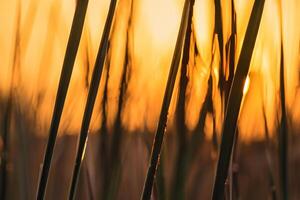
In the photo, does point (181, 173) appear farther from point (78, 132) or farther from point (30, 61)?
point (30, 61)

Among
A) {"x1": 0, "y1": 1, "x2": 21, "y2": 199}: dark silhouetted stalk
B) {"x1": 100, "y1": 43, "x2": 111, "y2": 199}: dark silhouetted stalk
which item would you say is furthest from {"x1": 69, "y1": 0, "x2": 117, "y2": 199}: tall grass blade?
{"x1": 0, "y1": 1, "x2": 21, "y2": 199}: dark silhouetted stalk

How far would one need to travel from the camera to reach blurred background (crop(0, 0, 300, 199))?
0.99 metres

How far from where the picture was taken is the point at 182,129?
3.32ft

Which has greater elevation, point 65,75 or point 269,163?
point 65,75

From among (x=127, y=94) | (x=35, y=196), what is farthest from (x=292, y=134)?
(x=35, y=196)

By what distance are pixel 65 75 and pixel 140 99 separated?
128mm

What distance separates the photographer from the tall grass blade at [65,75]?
3.35 feet

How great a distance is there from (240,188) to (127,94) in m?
0.24

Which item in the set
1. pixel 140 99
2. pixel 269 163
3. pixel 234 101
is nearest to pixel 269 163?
pixel 269 163

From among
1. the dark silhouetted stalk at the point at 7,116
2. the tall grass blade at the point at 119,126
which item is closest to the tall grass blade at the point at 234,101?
the tall grass blade at the point at 119,126

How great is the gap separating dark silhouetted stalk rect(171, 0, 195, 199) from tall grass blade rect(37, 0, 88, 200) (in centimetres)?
17

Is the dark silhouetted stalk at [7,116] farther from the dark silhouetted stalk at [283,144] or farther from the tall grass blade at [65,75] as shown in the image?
the dark silhouetted stalk at [283,144]

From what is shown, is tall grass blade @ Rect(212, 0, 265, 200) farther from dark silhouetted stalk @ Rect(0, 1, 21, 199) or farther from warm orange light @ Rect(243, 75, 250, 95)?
dark silhouetted stalk @ Rect(0, 1, 21, 199)

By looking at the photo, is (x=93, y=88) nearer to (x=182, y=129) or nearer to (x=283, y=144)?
(x=182, y=129)
